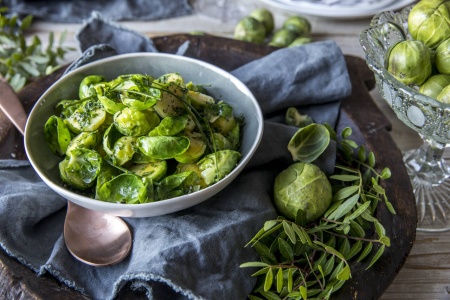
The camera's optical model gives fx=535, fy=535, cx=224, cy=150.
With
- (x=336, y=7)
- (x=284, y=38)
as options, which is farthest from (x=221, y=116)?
(x=336, y=7)

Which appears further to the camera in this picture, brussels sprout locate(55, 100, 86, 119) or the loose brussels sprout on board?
brussels sprout locate(55, 100, 86, 119)

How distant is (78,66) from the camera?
1128 millimetres

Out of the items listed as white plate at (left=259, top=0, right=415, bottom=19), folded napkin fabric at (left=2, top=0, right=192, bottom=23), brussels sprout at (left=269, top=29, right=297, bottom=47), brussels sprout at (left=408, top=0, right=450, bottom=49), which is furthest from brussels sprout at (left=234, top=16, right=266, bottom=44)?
brussels sprout at (left=408, top=0, right=450, bottom=49)

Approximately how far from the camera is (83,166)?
0.87 meters

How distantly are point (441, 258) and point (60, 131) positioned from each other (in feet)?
2.42

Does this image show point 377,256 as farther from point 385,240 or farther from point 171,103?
point 171,103

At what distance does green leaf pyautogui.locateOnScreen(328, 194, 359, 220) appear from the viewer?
894 mm

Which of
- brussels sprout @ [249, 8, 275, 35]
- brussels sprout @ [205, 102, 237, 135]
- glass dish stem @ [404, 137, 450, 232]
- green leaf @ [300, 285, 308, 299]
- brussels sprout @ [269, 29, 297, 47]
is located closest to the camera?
green leaf @ [300, 285, 308, 299]

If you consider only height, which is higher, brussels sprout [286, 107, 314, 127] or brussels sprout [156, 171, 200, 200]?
brussels sprout [156, 171, 200, 200]

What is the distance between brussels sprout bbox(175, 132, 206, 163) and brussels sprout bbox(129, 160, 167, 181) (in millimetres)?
28

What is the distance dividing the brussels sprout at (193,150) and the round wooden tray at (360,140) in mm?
228

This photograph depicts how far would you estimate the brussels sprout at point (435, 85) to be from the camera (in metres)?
0.94

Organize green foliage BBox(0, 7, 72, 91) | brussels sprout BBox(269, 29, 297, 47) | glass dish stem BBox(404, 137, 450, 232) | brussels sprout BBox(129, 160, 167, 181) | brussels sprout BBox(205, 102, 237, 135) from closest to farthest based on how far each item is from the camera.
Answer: brussels sprout BBox(129, 160, 167, 181)
brussels sprout BBox(205, 102, 237, 135)
glass dish stem BBox(404, 137, 450, 232)
green foliage BBox(0, 7, 72, 91)
brussels sprout BBox(269, 29, 297, 47)

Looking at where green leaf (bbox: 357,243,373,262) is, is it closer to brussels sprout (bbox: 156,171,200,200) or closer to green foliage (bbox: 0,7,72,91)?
brussels sprout (bbox: 156,171,200,200)
